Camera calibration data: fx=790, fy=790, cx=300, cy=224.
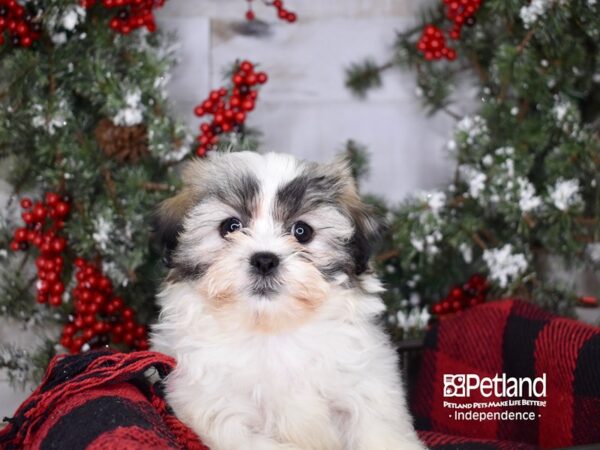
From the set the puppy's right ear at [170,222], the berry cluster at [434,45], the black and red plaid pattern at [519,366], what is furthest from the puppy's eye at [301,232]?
the berry cluster at [434,45]

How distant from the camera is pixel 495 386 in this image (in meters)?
2.94

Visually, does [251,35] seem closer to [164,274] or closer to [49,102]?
[49,102]

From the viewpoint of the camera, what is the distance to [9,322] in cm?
387

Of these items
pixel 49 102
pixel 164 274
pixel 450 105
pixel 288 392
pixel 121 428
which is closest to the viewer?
pixel 121 428

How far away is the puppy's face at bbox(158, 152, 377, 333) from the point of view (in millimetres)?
2160

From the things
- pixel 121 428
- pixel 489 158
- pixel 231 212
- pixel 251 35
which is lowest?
→ pixel 121 428

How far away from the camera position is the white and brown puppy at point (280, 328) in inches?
87.3

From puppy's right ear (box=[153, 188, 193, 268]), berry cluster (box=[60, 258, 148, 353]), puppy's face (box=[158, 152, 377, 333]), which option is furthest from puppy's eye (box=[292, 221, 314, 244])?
berry cluster (box=[60, 258, 148, 353])

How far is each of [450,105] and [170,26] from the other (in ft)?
4.88

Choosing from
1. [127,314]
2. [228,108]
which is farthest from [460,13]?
[127,314]

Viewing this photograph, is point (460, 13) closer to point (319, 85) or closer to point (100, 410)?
point (319, 85)

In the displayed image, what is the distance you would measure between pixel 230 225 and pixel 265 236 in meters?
0.13

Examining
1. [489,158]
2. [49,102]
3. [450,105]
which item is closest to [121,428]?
[49,102]

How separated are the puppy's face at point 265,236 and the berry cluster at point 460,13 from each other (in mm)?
1225
